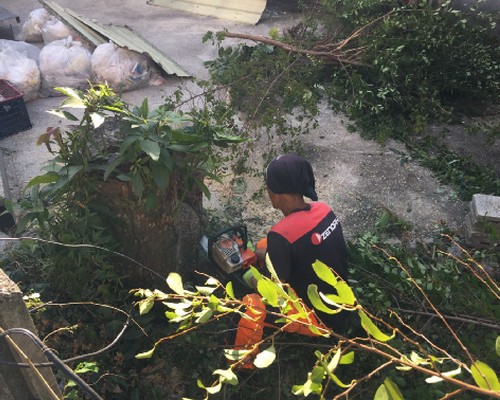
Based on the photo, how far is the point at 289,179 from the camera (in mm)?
2797

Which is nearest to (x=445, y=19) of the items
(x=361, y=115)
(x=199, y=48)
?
(x=361, y=115)

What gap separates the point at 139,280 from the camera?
11.3 feet

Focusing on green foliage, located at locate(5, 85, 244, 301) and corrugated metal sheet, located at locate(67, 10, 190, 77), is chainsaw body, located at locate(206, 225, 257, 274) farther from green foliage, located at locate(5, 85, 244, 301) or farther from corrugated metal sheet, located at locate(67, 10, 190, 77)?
corrugated metal sheet, located at locate(67, 10, 190, 77)

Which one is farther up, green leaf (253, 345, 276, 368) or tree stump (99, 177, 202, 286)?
green leaf (253, 345, 276, 368)

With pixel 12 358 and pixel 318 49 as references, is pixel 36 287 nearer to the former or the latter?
pixel 12 358

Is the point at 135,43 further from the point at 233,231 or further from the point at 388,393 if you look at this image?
the point at 388,393

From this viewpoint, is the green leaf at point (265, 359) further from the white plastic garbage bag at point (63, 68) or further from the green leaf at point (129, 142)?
the white plastic garbage bag at point (63, 68)

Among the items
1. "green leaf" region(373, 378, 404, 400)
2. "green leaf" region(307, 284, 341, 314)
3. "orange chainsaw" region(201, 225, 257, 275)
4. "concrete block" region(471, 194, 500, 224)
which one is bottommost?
"concrete block" region(471, 194, 500, 224)

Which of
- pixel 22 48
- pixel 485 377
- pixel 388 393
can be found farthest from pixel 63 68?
pixel 485 377

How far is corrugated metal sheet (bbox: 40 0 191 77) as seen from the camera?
664 centimetres

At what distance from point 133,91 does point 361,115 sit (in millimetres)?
3085

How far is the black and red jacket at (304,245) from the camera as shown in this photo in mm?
2775

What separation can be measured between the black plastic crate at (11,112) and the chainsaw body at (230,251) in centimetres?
341

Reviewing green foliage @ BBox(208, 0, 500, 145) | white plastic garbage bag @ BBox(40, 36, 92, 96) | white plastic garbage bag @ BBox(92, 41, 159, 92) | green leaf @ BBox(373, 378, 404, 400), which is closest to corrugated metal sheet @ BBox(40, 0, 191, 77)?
white plastic garbage bag @ BBox(92, 41, 159, 92)
